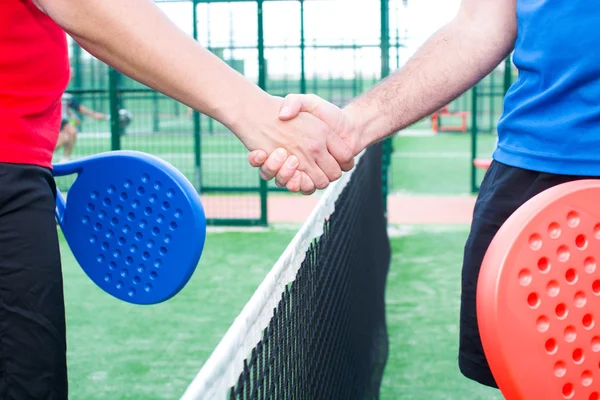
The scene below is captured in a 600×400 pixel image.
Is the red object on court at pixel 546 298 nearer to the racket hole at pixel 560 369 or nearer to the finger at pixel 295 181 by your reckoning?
the racket hole at pixel 560 369

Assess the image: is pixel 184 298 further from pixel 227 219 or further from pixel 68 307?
pixel 227 219

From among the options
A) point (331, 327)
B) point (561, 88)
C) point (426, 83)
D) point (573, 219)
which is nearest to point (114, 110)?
point (331, 327)

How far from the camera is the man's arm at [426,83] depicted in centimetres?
214

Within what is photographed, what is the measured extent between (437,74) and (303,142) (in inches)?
15.2

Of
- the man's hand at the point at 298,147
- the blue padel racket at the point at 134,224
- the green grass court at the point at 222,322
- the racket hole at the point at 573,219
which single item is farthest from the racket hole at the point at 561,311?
the green grass court at the point at 222,322

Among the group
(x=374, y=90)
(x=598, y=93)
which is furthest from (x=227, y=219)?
(x=598, y=93)

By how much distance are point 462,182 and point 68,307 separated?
8125 millimetres

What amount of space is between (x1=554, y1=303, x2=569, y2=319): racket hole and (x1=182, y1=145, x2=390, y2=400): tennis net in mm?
462

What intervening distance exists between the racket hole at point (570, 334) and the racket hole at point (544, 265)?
94mm

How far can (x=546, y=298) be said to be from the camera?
49.4 inches

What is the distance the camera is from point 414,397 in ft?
12.4

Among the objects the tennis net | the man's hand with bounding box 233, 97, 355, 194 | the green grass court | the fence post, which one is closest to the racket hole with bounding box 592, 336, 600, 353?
the tennis net

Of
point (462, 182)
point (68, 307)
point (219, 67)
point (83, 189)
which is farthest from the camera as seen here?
point (462, 182)

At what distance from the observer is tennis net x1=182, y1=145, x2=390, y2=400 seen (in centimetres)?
129
